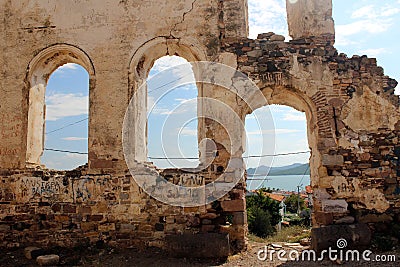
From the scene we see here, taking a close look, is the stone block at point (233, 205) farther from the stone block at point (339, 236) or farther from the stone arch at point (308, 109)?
the stone arch at point (308, 109)

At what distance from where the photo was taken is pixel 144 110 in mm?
7242

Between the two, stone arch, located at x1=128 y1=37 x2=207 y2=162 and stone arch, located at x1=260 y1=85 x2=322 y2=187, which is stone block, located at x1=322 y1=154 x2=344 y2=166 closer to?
stone arch, located at x1=260 y1=85 x2=322 y2=187

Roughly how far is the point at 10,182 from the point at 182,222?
361 cm

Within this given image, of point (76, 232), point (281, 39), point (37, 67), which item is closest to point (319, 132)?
point (281, 39)

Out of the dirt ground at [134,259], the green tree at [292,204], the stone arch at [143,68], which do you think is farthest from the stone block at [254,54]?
the green tree at [292,204]

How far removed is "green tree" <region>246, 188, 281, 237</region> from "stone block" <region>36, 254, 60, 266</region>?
728 centimetres

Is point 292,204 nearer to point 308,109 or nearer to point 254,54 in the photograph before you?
point 308,109

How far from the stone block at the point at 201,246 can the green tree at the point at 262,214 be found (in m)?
5.99

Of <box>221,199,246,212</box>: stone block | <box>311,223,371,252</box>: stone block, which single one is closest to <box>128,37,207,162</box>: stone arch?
<box>221,199,246,212</box>: stone block

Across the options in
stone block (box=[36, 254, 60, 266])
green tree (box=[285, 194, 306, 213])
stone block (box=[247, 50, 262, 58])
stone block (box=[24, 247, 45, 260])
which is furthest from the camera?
green tree (box=[285, 194, 306, 213])

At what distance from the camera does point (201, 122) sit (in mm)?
6805

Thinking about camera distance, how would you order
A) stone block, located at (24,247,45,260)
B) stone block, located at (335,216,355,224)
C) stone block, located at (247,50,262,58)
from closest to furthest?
stone block, located at (24,247,45,260) → stone block, located at (335,216,355,224) → stone block, located at (247,50,262,58)

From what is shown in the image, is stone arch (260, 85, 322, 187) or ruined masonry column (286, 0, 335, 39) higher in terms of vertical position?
ruined masonry column (286, 0, 335, 39)

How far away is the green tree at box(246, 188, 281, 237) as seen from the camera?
12148 mm
